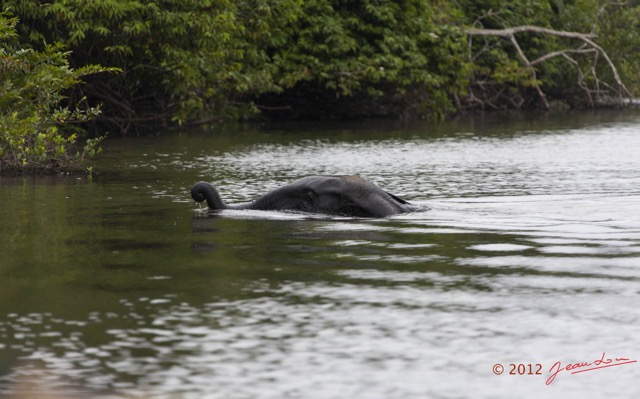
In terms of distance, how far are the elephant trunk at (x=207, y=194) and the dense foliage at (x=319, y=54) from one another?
1134 centimetres

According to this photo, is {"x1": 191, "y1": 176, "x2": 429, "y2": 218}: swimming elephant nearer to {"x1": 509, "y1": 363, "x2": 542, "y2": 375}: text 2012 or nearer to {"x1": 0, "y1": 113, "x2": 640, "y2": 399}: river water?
{"x1": 0, "y1": 113, "x2": 640, "y2": 399}: river water

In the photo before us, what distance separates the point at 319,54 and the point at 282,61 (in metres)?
1.36

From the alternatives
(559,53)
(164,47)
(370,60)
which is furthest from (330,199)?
(559,53)

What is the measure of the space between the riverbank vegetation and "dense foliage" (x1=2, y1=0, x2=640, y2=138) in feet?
0.16

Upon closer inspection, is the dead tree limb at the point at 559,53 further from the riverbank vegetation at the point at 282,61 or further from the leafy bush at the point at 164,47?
the leafy bush at the point at 164,47

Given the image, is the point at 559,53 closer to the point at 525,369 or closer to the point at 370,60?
the point at 370,60

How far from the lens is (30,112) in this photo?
710 inches

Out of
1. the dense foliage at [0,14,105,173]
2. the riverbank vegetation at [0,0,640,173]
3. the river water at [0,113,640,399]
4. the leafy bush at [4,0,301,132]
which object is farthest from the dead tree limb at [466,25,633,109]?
the river water at [0,113,640,399]

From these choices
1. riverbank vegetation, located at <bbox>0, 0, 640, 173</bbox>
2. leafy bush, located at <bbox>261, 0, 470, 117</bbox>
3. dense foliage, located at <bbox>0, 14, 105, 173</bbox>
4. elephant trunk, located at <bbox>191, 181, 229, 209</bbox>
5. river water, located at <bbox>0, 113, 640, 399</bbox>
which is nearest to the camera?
river water, located at <bbox>0, 113, 640, 399</bbox>

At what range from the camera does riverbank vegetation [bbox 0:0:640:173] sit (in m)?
19.2

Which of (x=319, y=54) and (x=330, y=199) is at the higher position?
(x=319, y=54)

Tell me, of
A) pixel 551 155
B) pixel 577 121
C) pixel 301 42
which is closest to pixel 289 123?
pixel 301 42

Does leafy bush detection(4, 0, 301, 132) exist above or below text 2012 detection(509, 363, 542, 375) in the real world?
above

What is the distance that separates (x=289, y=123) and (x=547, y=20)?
14042 mm
